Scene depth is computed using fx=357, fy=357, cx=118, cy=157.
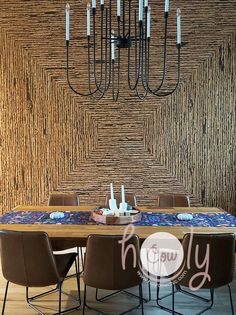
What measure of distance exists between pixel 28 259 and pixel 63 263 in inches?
16.9

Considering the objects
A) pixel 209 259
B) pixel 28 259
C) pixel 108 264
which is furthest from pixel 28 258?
pixel 209 259

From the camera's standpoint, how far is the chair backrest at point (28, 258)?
2.39 meters

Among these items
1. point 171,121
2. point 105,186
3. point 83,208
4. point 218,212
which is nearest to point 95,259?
point 83,208

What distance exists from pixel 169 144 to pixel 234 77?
1.16 m

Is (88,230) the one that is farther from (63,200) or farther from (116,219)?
(63,200)

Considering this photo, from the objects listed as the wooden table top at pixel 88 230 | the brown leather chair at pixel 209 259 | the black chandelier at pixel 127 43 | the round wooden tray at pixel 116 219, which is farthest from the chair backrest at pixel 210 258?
the black chandelier at pixel 127 43

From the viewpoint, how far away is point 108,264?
2.37 m

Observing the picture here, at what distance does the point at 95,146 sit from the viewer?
4.64 m

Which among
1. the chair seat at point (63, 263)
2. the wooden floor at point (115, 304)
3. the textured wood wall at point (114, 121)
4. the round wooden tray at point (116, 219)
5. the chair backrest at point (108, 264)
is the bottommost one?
the wooden floor at point (115, 304)

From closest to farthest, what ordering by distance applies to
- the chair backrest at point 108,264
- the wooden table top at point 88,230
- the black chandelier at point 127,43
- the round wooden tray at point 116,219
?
the chair backrest at point 108,264, the wooden table top at point 88,230, the black chandelier at point 127,43, the round wooden tray at point 116,219

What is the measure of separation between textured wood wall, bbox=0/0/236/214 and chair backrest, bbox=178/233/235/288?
2.22m

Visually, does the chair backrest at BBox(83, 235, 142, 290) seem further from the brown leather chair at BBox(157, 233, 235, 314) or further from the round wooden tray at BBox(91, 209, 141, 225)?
the round wooden tray at BBox(91, 209, 141, 225)

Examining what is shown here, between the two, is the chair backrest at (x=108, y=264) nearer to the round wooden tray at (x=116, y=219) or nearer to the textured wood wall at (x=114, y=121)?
the round wooden tray at (x=116, y=219)

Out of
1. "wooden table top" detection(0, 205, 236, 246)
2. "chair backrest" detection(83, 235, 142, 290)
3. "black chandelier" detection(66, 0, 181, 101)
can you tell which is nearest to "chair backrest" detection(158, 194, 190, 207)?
"wooden table top" detection(0, 205, 236, 246)
